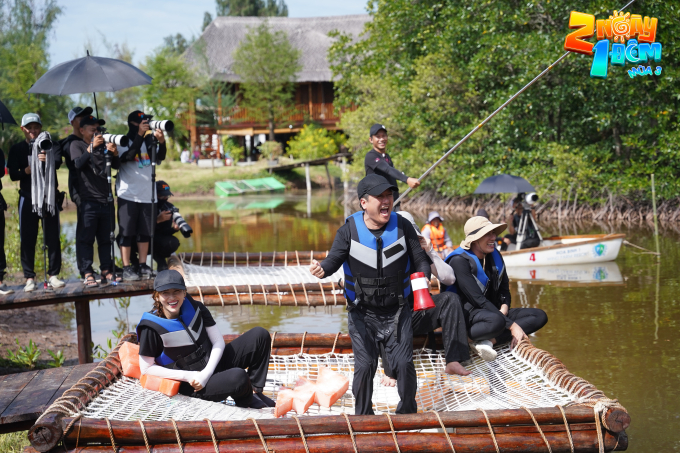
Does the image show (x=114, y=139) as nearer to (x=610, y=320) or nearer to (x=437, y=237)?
(x=437, y=237)

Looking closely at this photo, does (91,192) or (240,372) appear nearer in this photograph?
(240,372)

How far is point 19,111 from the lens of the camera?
1150 inches

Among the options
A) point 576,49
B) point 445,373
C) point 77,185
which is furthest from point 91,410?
point 576,49

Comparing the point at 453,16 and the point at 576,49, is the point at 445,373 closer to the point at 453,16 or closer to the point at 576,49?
the point at 576,49

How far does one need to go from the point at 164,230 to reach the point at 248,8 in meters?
54.6

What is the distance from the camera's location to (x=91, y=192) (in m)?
6.40

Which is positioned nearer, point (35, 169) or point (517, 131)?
point (35, 169)

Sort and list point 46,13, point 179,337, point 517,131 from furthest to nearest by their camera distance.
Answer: point 46,13 < point 517,131 < point 179,337

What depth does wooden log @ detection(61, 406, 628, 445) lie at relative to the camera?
3586 millimetres

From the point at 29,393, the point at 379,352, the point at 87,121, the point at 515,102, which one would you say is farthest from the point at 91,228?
the point at 515,102

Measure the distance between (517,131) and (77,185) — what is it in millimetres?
13849

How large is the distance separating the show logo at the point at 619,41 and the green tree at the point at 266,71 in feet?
86.5

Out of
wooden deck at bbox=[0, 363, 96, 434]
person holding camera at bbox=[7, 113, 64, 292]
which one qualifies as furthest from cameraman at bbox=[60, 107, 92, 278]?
wooden deck at bbox=[0, 363, 96, 434]

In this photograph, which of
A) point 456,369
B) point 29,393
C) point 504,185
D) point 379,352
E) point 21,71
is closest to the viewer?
point 379,352
